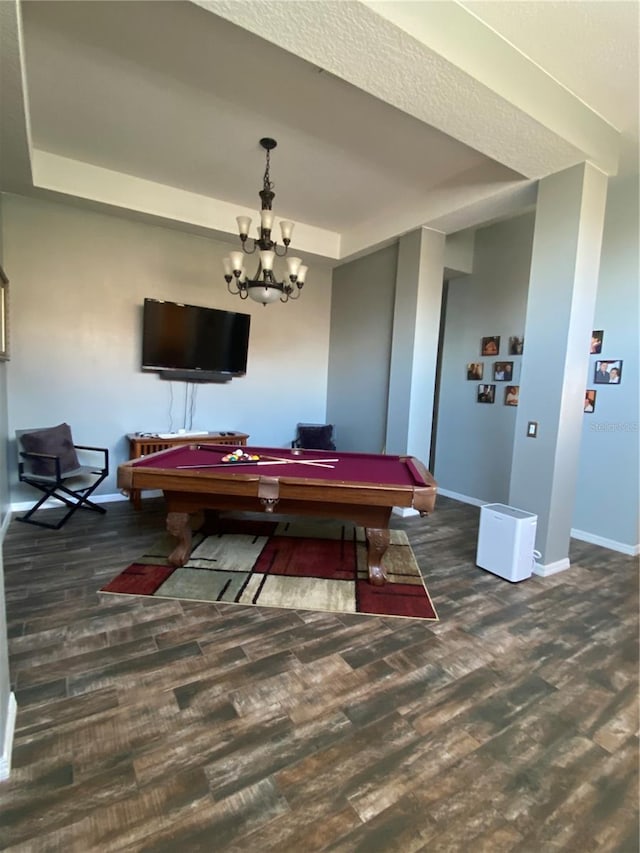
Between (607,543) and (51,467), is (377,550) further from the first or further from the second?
(51,467)

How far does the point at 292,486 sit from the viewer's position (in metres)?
2.47

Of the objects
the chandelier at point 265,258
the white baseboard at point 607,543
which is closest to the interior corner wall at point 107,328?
the chandelier at point 265,258

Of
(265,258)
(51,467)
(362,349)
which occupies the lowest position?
(51,467)

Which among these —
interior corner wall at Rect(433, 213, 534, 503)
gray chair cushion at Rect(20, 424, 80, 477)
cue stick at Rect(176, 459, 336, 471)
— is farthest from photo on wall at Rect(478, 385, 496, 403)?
gray chair cushion at Rect(20, 424, 80, 477)

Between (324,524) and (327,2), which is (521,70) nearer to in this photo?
(327,2)

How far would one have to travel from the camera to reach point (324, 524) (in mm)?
3941

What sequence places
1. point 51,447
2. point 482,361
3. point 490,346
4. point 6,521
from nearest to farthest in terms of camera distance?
point 6,521 < point 51,447 < point 490,346 < point 482,361

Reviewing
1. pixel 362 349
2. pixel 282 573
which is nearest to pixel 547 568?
pixel 282 573

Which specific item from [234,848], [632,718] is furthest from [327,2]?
[632,718]

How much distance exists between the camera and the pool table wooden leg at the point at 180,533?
288cm

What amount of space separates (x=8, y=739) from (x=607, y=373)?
4708 mm

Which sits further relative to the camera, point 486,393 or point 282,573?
point 486,393

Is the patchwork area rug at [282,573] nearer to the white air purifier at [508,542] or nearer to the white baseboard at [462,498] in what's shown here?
the white air purifier at [508,542]

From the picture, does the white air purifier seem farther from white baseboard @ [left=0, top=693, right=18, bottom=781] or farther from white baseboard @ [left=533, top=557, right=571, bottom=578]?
white baseboard @ [left=0, top=693, right=18, bottom=781]
